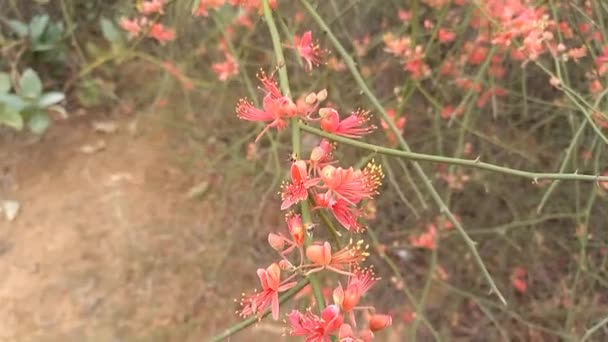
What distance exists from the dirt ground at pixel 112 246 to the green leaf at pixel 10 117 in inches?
7.7

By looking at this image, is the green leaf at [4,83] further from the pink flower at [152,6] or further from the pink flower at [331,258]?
the pink flower at [331,258]

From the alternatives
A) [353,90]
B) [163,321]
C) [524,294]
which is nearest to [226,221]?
[163,321]

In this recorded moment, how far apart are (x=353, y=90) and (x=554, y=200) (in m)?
0.60

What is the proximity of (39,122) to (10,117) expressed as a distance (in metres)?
0.10

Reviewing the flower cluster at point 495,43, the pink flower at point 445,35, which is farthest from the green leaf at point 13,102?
the pink flower at point 445,35

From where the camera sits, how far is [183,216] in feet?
8.23

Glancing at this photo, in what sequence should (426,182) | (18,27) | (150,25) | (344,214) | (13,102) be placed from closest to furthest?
(344,214) → (426,182) → (150,25) → (13,102) → (18,27)

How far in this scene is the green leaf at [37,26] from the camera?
2.62m

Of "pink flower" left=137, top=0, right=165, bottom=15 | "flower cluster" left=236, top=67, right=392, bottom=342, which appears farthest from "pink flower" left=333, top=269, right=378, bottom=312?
"pink flower" left=137, top=0, right=165, bottom=15

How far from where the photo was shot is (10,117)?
7.95 ft

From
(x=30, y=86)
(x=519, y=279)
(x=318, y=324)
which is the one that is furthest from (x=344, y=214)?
Answer: (x=30, y=86)

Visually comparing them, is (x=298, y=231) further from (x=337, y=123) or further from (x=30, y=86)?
(x=30, y=86)

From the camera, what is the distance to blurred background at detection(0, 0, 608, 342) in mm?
2160

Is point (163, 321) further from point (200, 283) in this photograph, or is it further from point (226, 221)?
point (226, 221)
